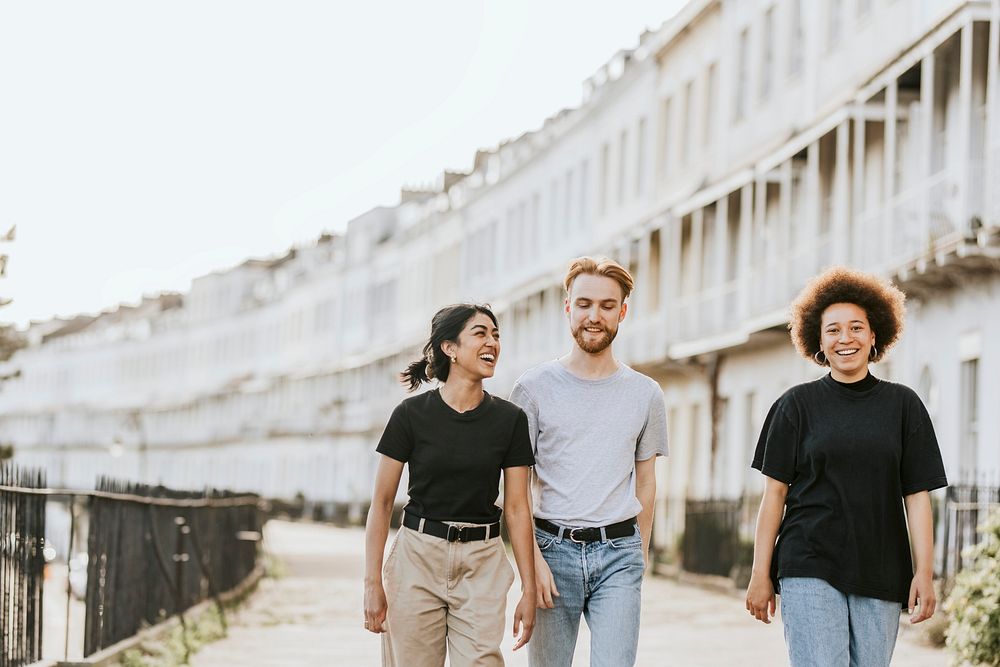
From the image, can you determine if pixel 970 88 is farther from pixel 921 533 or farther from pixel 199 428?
pixel 199 428

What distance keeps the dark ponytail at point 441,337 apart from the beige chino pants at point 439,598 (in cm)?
58

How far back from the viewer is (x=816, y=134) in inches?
1089

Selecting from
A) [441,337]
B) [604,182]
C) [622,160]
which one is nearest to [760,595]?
[441,337]

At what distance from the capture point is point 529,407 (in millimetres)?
7016

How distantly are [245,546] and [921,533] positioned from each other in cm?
2079

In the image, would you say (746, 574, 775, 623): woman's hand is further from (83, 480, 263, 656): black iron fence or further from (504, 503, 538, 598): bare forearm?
(83, 480, 263, 656): black iron fence

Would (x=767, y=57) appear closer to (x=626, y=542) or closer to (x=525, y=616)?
(x=626, y=542)

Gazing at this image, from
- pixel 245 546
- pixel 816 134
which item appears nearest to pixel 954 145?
pixel 816 134

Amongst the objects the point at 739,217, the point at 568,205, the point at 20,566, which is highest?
the point at 568,205

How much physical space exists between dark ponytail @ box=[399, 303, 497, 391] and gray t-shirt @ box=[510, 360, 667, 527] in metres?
0.29

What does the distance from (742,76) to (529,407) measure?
27914 millimetres

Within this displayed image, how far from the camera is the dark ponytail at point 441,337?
6828mm

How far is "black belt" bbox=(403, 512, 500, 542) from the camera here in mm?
6746

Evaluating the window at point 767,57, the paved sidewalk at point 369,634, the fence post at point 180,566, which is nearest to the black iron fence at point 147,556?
the fence post at point 180,566
